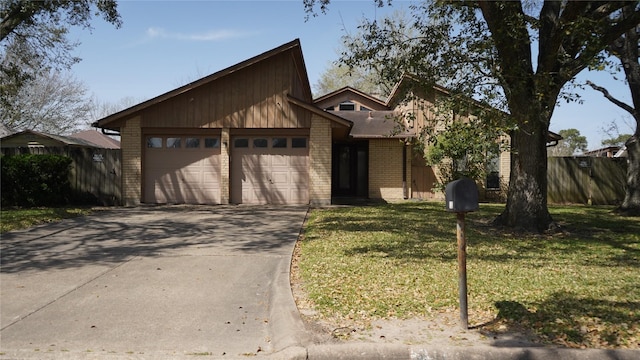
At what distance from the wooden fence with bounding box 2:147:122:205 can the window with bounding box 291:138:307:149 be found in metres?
6.07

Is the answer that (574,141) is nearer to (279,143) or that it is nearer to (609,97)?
(609,97)

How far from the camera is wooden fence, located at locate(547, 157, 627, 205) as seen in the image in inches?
753

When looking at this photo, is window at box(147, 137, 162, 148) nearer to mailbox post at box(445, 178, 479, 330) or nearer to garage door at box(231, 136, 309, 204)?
garage door at box(231, 136, 309, 204)

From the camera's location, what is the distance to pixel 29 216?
12078mm

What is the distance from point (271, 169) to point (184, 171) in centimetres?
306

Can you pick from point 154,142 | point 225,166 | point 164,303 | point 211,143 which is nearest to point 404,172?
point 225,166

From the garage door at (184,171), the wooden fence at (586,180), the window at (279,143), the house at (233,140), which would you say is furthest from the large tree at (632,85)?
the garage door at (184,171)

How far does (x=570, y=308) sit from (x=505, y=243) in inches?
173

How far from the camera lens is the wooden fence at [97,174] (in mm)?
15797

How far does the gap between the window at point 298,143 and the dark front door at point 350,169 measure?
542 cm

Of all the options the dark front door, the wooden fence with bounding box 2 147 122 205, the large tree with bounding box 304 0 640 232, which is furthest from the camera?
the dark front door

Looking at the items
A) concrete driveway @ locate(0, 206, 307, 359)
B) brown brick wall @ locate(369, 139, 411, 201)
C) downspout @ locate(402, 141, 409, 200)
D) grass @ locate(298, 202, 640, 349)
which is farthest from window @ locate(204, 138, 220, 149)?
downspout @ locate(402, 141, 409, 200)

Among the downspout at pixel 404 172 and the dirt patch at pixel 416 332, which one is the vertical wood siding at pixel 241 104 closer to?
the downspout at pixel 404 172

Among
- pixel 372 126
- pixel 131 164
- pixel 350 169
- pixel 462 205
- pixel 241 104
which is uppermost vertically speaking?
pixel 241 104
